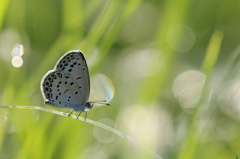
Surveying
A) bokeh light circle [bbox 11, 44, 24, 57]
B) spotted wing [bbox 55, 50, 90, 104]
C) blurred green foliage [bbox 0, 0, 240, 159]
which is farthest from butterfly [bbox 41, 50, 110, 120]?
bokeh light circle [bbox 11, 44, 24, 57]

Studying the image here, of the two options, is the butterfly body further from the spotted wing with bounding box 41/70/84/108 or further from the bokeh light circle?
the bokeh light circle

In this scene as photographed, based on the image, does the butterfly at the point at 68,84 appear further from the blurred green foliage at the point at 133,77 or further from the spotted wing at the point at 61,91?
the blurred green foliage at the point at 133,77

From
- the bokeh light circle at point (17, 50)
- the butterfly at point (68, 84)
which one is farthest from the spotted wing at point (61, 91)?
the bokeh light circle at point (17, 50)

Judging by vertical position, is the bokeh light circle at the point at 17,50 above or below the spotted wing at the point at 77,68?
below

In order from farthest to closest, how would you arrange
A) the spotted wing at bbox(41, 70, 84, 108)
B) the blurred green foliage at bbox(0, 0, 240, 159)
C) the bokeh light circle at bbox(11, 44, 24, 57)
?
the bokeh light circle at bbox(11, 44, 24, 57), the spotted wing at bbox(41, 70, 84, 108), the blurred green foliage at bbox(0, 0, 240, 159)

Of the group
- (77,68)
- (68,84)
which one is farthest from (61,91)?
(77,68)

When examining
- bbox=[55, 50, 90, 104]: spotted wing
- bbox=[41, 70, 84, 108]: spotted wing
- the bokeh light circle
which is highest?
bbox=[55, 50, 90, 104]: spotted wing
